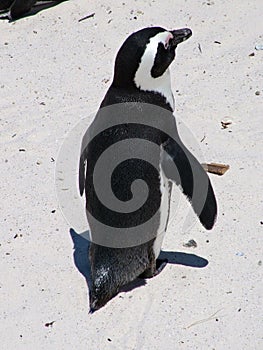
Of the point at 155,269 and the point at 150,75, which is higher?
the point at 150,75

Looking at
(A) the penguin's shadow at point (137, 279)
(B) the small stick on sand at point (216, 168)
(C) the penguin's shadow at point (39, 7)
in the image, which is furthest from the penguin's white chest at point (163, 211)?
(C) the penguin's shadow at point (39, 7)

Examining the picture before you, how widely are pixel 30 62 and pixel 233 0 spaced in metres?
1.20

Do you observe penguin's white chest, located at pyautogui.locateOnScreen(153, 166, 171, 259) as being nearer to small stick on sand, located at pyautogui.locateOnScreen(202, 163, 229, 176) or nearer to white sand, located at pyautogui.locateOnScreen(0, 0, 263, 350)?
white sand, located at pyautogui.locateOnScreen(0, 0, 263, 350)

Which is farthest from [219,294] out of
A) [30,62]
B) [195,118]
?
[30,62]

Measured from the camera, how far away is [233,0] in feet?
15.2

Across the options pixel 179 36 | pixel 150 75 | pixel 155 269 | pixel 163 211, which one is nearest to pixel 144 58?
pixel 150 75

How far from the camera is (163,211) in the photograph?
2852mm

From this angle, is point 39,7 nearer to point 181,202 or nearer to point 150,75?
point 181,202

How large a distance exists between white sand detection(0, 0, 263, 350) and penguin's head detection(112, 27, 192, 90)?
2.34 feet

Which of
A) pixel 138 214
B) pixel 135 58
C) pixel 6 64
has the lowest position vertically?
pixel 6 64

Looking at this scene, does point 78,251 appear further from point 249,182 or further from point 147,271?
point 249,182

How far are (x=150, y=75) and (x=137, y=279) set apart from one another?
76cm

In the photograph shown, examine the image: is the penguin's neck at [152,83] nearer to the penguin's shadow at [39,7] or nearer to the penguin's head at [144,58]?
the penguin's head at [144,58]

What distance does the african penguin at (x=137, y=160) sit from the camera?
268 cm
